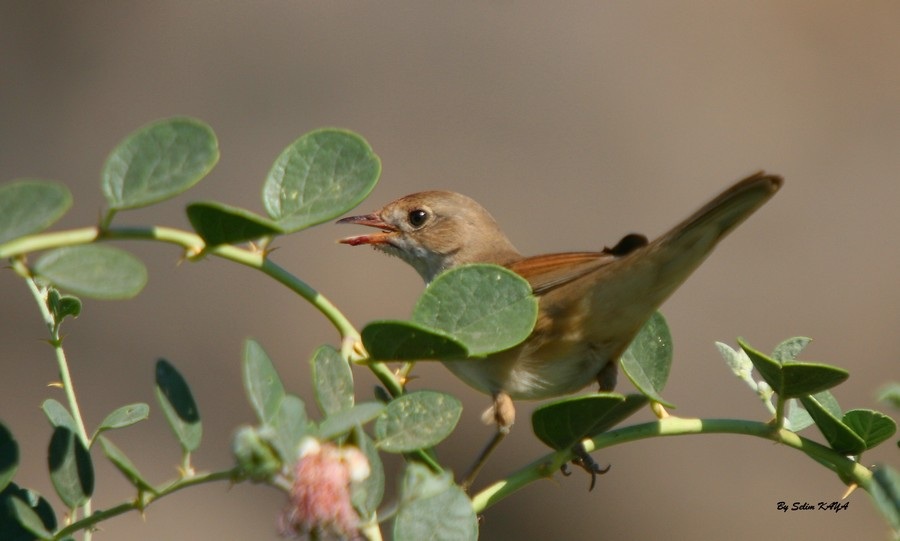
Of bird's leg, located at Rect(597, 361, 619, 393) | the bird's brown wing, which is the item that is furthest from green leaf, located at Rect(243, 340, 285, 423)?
bird's leg, located at Rect(597, 361, 619, 393)

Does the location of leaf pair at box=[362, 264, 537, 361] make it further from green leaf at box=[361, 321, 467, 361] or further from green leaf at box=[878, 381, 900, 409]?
green leaf at box=[878, 381, 900, 409]

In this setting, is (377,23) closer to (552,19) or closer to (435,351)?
(552,19)

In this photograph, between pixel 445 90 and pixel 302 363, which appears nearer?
pixel 302 363

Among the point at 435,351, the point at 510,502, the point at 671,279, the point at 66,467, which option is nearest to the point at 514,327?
the point at 435,351

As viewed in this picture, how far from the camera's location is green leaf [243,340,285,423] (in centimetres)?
153

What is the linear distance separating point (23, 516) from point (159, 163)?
1.92ft

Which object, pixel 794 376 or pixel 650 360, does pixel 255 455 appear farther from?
pixel 650 360

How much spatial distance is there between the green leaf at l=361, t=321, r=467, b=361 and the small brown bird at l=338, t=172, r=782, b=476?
103cm

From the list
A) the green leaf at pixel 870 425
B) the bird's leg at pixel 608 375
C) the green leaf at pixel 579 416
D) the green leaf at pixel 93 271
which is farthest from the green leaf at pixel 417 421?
the bird's leg at pixel 608 375

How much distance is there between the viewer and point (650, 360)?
238 centimetres

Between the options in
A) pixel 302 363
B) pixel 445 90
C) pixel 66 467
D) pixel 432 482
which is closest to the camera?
pixel 432 482

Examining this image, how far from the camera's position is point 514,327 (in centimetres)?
189

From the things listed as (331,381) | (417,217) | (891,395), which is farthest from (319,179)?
(417,217)

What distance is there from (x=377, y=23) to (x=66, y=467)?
26.1 ft
